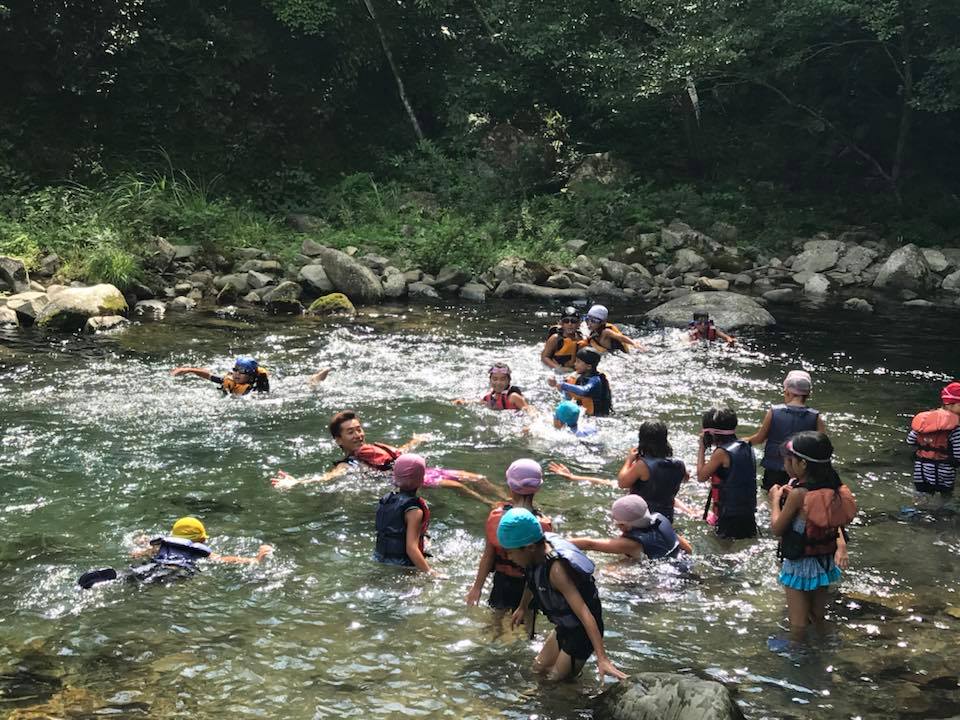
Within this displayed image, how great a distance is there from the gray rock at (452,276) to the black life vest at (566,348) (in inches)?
344

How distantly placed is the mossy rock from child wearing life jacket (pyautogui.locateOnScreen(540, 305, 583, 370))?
22.2ft

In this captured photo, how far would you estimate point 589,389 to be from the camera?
1120 cm

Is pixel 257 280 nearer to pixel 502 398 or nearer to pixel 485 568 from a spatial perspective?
pixel 502 398

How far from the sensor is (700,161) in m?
30.5

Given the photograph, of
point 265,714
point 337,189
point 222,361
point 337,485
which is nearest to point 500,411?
point 337,485

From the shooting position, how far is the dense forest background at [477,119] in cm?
2428

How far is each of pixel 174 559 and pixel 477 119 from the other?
82.8 ft

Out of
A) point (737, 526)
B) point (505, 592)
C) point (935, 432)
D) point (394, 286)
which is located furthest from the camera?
point (394, 286)

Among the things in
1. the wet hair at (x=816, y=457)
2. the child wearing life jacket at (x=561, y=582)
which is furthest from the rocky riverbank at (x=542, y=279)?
the child wearing life jacket at (x=561, y=582)

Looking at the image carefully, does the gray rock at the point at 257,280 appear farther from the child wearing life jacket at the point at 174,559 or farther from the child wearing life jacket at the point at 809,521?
the child wearing life jacket at the point at 809,521

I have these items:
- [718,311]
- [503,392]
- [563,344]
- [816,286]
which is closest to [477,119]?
[816,286]

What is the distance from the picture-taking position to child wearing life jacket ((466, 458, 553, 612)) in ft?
18.5

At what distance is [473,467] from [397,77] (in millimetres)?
23860

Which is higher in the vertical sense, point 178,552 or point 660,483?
point 660,483
